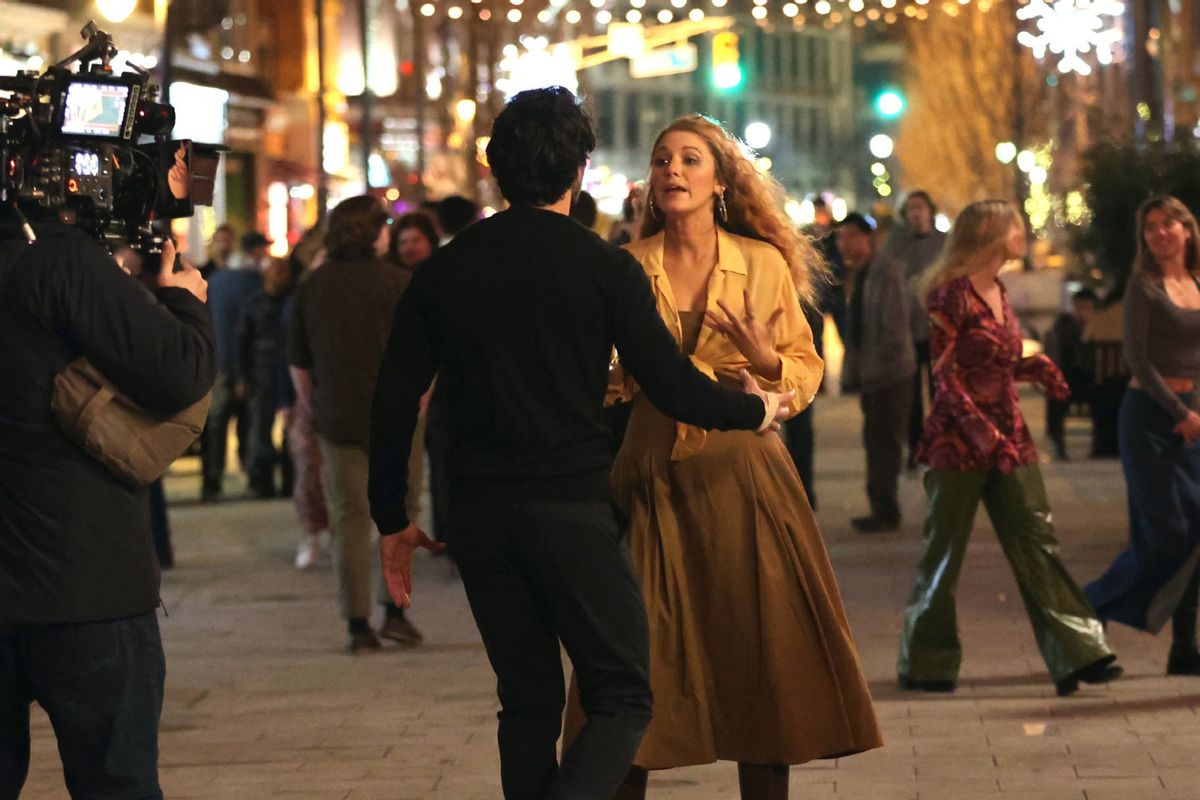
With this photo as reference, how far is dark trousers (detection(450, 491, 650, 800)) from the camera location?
4.88 meters

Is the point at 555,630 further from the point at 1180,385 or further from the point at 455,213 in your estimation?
the point at 455,213

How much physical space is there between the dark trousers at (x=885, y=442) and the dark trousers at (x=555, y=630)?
8.95 meters

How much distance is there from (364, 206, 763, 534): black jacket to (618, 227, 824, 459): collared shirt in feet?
2.53

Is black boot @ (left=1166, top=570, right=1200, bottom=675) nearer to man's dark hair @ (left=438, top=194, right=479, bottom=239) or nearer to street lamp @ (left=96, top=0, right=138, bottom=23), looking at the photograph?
man's dark hair @ (left=438, top=194, right=479, bottom=239)

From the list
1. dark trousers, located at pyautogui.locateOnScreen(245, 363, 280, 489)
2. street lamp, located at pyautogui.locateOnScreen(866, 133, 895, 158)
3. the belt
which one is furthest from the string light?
street lamp, located at pyautogui.locateOnScreen(866, 133, 895, 158)

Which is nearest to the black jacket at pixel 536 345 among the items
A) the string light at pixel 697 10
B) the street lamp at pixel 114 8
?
the string light at pixel 697 10

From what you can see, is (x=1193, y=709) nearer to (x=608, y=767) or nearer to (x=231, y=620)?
(x=608, y=767)

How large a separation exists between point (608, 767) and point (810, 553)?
3.39ft

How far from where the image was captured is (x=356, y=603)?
32.9 feet

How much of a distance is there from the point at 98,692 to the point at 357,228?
5.57 metres

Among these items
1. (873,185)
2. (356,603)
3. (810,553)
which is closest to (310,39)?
(356,603)

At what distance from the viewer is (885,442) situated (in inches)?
551

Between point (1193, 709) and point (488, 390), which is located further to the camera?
point (1193, 709)

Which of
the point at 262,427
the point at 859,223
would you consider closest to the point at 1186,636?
the point at 859,223
